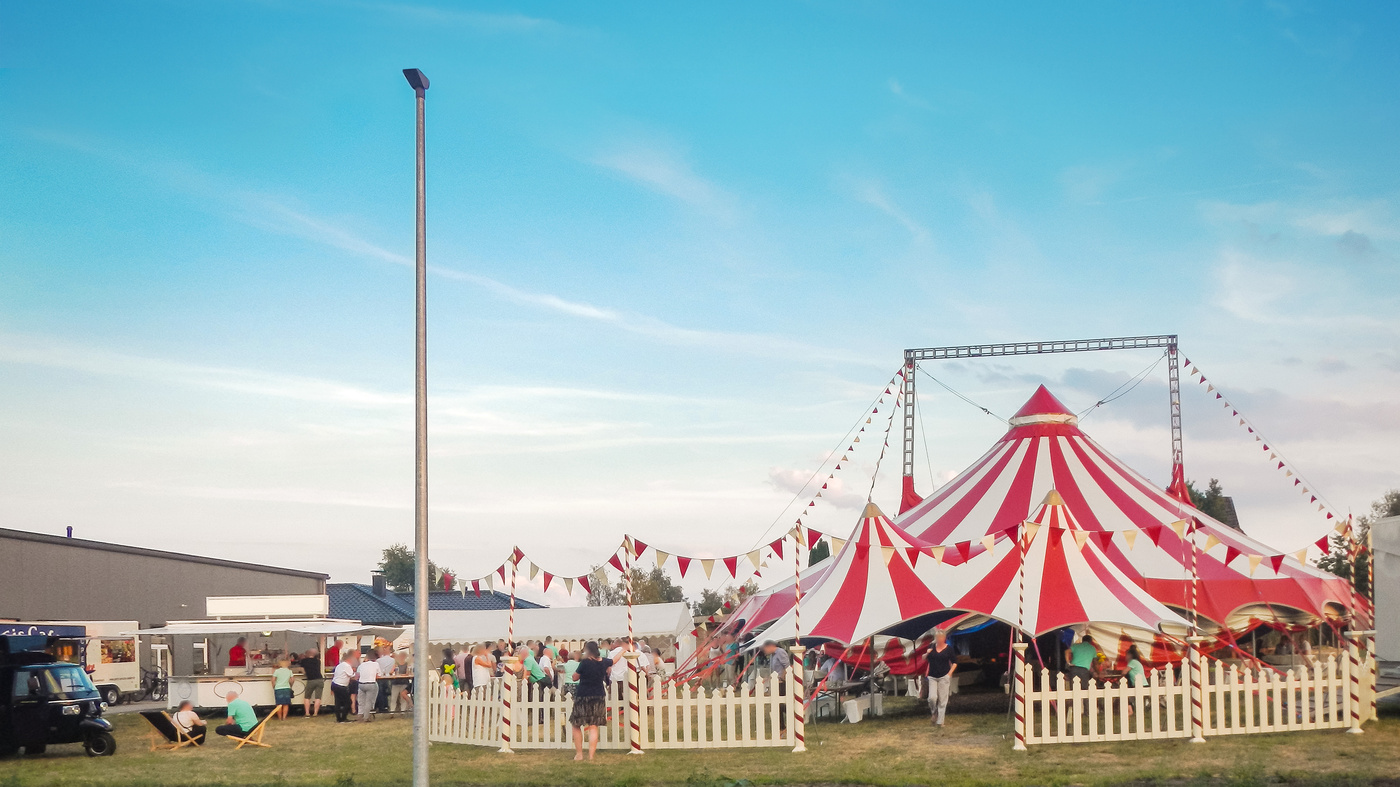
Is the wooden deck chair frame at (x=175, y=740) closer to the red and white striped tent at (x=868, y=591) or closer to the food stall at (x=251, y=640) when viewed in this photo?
the food stall at (x=251, y=640)

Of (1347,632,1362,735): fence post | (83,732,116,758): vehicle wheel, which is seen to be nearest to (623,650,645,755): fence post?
(83,732,116,758): vehicle wheel

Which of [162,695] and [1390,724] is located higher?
[1390,724]

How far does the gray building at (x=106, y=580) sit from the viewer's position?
27.6 m

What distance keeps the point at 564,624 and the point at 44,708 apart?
17.0 meters

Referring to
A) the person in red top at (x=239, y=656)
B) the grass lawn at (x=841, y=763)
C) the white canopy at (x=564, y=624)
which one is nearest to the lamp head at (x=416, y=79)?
the grass lawn at (x=841, y=763)

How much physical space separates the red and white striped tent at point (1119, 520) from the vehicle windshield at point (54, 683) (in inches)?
501

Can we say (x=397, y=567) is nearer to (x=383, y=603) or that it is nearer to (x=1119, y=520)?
(x=383, y=603)

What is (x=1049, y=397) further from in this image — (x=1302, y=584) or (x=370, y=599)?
(x=370, y=599)

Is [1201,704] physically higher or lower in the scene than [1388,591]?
lower

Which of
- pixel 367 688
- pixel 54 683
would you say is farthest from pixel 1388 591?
pixel 54 683

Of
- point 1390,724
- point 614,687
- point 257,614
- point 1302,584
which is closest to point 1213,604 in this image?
point 1302,584

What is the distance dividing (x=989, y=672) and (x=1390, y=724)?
7942 mm

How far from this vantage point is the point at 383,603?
49.1 m

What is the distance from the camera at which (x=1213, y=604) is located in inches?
776
